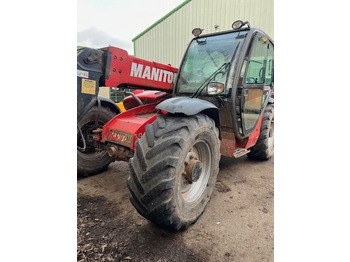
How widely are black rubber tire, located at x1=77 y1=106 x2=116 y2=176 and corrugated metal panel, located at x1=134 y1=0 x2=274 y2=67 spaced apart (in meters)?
3.40

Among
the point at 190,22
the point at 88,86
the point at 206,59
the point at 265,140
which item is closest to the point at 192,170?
the point at 88,86

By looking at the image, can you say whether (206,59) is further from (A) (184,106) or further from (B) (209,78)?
(A) (184,106)

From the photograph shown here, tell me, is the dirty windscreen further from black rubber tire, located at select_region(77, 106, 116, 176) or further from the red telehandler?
black rubber tire, located at select_region(77, 106, 116, 176)

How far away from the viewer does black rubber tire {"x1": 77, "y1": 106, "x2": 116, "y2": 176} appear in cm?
313

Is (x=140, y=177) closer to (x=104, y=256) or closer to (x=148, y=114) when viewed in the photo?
(x=104, y=256)

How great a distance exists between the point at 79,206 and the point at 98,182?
640 millimetres

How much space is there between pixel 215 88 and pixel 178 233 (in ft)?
5.43

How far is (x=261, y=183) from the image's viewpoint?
3.38 m

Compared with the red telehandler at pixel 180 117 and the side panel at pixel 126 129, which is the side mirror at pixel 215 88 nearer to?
the red telehandler at pixel 180 117

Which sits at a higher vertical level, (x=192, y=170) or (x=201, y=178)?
(x=192, y=170)

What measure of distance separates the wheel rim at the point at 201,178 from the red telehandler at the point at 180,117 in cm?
1

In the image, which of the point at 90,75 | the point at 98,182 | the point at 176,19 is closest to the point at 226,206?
the point at 98,182

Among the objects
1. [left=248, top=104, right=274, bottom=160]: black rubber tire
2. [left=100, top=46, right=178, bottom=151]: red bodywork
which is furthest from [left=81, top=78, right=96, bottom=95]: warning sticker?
[left=248, top=104, right=274, bottom=160]: black rubber tire

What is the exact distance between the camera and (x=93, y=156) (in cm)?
343
